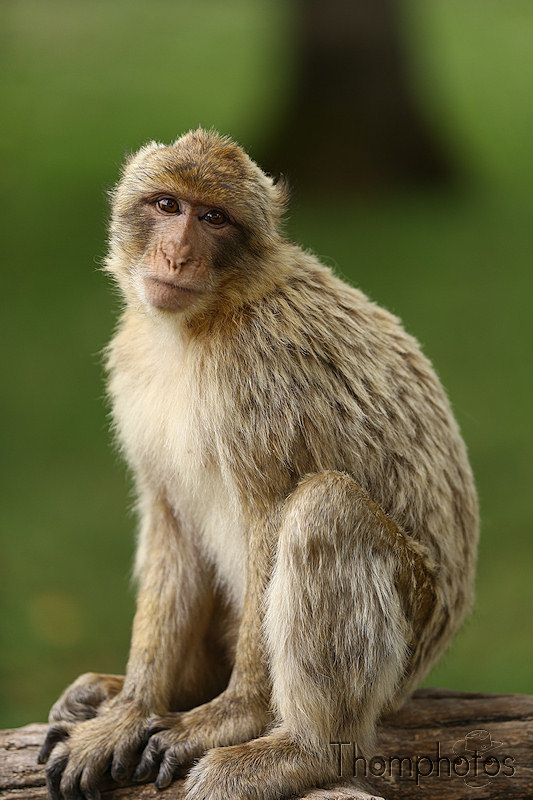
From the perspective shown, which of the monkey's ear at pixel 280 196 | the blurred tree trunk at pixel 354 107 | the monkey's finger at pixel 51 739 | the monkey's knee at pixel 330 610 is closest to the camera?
the monkey's knee at pixel 330 610

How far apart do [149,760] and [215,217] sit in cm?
294

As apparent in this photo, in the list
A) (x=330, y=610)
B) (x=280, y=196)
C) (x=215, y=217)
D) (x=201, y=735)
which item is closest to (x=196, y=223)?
(x=215, y=217)

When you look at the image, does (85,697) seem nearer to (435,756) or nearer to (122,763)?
(122,763)

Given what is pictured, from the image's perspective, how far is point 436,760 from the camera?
18.8ft

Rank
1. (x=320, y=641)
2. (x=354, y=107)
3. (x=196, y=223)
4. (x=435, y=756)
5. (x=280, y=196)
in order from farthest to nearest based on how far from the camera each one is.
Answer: (x=354, y=107), (x=435, y=756), (x=280, y=196), (x=196, y=223), (x=320, y=641)

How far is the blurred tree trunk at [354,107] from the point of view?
16016 mm

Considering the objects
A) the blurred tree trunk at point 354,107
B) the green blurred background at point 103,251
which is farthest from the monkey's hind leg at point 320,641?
the blurred tree trunk at point 354,107

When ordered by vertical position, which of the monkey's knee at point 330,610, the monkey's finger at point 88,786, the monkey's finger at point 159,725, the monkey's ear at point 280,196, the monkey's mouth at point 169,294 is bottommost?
the monkey's finger at point 88,786

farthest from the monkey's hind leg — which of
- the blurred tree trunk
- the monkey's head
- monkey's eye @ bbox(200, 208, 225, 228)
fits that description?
the blurred tree trunk

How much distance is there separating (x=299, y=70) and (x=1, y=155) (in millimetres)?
5650

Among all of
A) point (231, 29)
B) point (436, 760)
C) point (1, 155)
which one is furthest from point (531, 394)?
point (231, 29)

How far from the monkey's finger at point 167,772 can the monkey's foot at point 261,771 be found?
15 cm

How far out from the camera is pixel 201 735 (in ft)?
17.6

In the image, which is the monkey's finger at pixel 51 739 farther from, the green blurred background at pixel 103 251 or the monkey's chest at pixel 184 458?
the green blurred background at pixel 103 251
